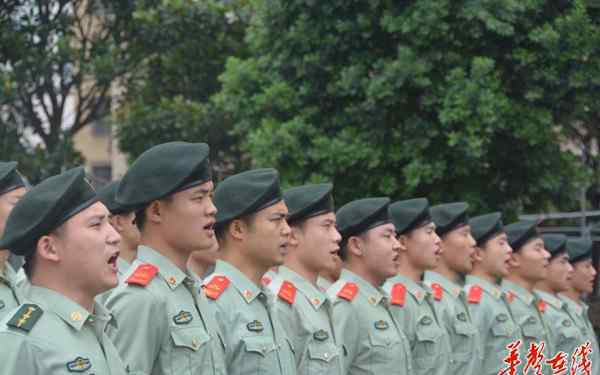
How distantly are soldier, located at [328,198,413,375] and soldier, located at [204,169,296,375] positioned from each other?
822mm

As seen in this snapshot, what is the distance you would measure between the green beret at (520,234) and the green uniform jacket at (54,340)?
5.81 metres

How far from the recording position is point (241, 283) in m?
5.07

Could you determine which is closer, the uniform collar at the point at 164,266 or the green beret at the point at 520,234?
the uniform collar at the point at 164,266

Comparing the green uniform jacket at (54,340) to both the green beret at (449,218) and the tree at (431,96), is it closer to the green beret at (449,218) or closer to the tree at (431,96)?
the green beret at (449,218)

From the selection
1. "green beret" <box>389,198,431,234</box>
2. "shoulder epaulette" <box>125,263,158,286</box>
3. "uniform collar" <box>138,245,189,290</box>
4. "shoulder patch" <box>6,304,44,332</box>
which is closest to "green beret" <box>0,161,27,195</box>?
"uniform collar" <box>138,245,189,290</box>

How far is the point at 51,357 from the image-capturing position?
3559 mm

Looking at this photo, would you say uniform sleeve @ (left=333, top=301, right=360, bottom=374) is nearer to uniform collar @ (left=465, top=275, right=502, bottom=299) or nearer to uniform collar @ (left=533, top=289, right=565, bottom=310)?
uniform collar @ (left=465, top=275, right=502, bottom=299)

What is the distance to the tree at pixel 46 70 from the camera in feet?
49.6

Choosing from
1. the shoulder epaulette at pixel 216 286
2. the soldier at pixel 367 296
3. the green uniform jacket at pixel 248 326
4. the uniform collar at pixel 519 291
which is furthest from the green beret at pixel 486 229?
the shoulder epaulette at pixel 216 286

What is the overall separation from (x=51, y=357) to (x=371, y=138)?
8.40 m

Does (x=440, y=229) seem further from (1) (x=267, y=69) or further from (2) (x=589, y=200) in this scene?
(2) (x=589, y=200)

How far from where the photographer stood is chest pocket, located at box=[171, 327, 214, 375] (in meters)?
4.32

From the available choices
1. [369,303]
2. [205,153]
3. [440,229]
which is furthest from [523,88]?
[205,153]

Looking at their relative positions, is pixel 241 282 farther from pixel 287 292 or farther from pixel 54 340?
pixel 54 340
